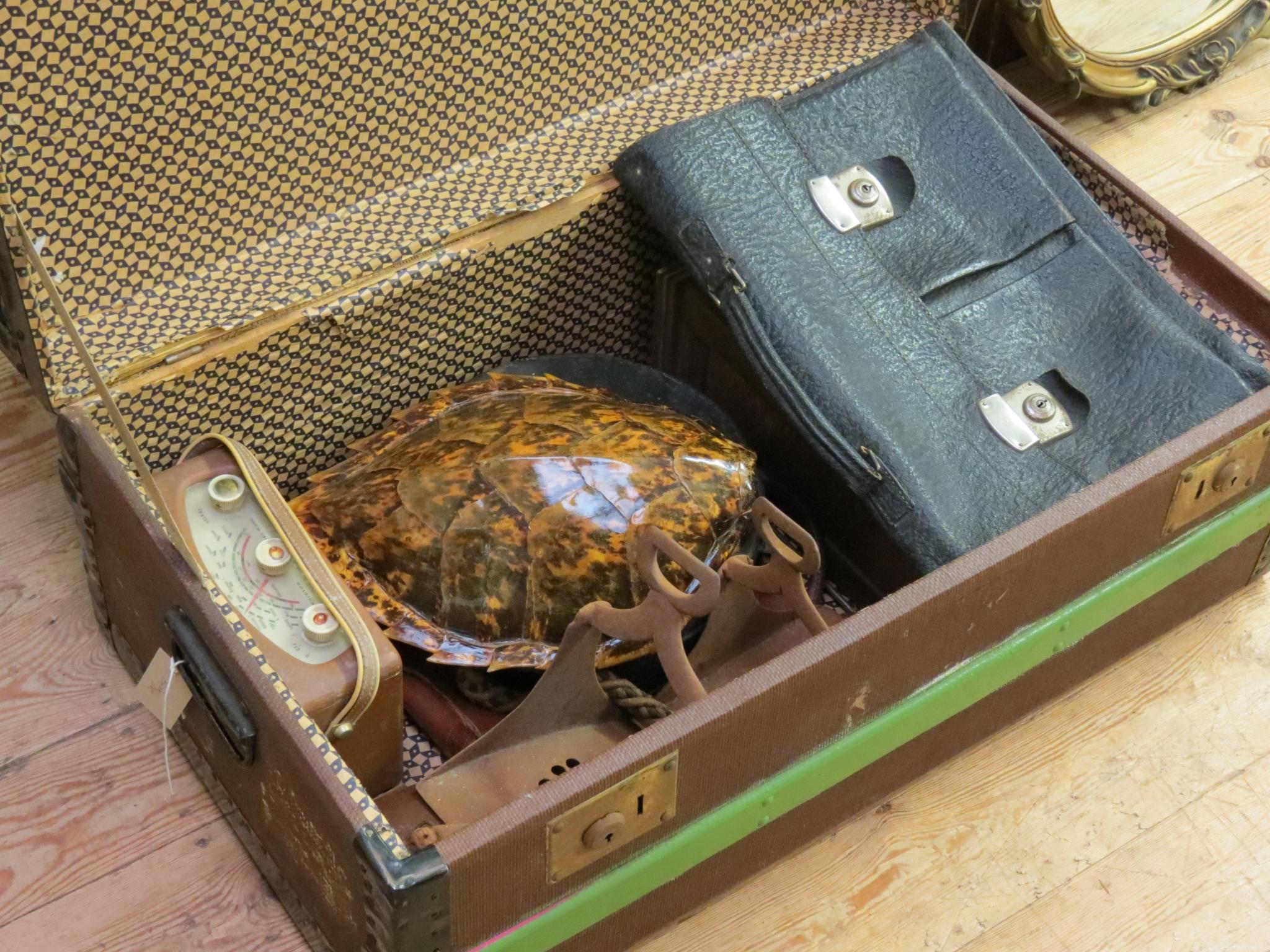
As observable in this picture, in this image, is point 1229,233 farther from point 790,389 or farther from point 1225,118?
point 790,389

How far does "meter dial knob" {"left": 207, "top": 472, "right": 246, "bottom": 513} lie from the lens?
116 centimetres

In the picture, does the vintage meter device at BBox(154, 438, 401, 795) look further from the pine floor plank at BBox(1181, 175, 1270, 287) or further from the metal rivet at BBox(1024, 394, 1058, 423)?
the pine floor plank at BBox(1181, 175, 1270, 287)

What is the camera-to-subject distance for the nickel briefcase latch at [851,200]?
1.39m

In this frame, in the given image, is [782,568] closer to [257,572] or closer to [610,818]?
[610,818]

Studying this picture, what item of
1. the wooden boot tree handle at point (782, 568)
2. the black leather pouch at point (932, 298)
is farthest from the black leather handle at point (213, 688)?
the black leather pouch at point (932, 298)

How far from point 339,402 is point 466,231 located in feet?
0.66

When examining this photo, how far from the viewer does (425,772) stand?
1281 mm

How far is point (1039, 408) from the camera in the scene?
1.32 metres

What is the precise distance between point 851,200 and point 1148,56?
26.4 inches

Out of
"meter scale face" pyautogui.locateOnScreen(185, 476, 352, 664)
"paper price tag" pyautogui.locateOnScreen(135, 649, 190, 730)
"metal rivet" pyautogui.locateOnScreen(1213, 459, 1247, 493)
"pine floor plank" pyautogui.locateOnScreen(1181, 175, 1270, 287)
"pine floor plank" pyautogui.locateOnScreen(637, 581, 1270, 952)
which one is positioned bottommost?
"pine floor plank" pyautogui.locateOnScreen(637, 581, 1270, 952)

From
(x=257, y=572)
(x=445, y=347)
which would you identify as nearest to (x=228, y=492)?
(x=257, y=572)

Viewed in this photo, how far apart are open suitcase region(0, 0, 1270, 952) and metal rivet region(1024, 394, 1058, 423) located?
5.7 inches

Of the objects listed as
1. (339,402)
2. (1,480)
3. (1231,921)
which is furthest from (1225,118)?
(1,480)

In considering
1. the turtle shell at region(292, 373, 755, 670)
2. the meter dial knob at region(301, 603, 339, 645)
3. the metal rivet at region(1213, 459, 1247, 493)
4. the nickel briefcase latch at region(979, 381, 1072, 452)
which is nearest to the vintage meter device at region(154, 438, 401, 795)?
the meter dial knob at region(301, 603, 339, 645)
